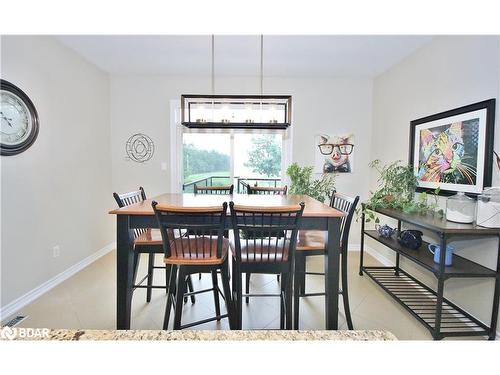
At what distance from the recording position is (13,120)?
2266 mm

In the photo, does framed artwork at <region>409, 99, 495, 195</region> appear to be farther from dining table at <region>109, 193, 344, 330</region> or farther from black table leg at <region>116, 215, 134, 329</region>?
black table leg at <region>116, 215, 134, 329</region>

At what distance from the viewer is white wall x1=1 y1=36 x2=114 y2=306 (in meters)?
2.29

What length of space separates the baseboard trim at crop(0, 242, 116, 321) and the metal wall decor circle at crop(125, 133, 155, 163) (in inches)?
→ 55.4

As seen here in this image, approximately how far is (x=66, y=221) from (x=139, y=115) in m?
1.78

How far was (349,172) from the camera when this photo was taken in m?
3.94

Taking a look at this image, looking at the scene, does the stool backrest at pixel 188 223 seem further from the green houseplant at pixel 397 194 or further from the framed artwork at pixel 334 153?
the framed artwork at pixel 334 153

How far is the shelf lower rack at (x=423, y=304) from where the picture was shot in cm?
201

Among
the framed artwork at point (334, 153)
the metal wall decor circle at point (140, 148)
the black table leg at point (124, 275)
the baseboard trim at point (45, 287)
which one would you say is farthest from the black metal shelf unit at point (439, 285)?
the baseboard trim at point (45, 287)

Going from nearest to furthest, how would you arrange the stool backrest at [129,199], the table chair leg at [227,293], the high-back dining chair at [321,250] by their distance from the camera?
the table chair leg at [227,293] < the high-back dining chair at [321,250] < the stool backrest at [129,199]

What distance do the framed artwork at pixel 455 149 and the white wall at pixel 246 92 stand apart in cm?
107

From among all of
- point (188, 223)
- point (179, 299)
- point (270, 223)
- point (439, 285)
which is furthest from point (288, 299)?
point (439, 285)

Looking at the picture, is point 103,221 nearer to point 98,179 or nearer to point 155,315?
point 98,179

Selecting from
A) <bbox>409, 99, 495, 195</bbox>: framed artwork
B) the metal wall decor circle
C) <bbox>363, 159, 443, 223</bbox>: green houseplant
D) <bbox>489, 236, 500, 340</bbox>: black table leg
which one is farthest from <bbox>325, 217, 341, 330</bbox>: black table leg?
the metal wall decor circle
